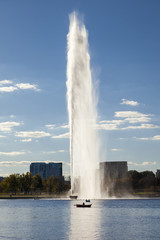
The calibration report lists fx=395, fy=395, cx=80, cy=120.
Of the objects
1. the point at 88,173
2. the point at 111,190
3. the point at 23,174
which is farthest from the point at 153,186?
the point at 88,173

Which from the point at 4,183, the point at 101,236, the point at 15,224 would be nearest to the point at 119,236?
the point at 101,236

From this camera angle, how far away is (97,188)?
13425cm

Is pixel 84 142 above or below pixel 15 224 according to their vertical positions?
above

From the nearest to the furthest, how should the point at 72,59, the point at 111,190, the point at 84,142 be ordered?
the point at 72,59 < the point at 84,142 < the point at 111,190

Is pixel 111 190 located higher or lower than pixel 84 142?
lower

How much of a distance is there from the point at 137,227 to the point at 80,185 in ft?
235

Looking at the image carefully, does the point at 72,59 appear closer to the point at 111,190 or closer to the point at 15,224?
the point at 15,224

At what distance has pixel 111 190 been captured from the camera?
176 meters

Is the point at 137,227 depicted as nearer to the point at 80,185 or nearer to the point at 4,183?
the point at 80,185

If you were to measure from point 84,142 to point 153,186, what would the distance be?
3633 inches

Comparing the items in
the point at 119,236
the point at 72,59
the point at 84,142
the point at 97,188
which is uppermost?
the point at 72,59

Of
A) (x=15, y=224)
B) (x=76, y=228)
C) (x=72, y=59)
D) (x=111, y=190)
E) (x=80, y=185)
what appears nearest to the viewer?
(x=76, y=228)

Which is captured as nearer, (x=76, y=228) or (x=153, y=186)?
(x=76, y=228)

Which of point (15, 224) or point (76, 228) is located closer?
point (76, 228)
